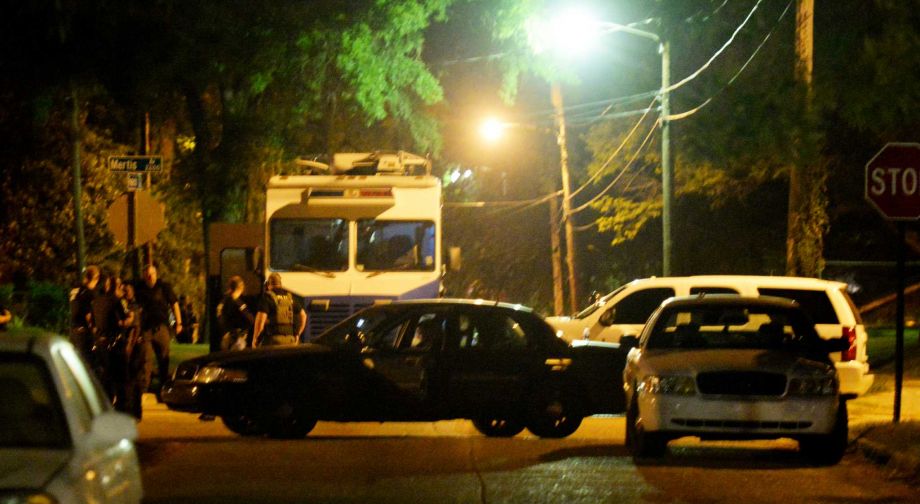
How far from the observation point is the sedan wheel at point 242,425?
558 inches

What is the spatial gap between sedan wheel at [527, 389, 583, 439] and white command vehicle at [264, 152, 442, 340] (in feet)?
15.7

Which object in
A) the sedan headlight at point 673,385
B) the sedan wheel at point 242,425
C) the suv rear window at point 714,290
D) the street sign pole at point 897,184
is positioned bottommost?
the sedan wheel at point 242,425

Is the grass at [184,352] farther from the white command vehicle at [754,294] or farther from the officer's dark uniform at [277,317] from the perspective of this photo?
the white command vehicle at [754,294]

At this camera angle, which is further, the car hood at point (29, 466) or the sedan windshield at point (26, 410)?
the sedan windshield at point (26, 410)

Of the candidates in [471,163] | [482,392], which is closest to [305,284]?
[482,392]

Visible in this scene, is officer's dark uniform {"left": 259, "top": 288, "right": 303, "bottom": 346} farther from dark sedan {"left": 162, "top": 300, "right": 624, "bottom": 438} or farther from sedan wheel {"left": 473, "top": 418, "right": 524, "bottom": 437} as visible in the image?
sedan wheel {"left": 473, "top": 418, "right": 524, "bottom": 437}

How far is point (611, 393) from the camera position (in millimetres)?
15023

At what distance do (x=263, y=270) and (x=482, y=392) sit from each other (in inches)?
233

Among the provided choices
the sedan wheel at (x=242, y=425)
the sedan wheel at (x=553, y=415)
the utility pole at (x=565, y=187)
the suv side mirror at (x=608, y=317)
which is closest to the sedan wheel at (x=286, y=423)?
the sedan wheel at (x=242, y=425)

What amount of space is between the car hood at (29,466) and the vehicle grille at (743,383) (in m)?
7.56

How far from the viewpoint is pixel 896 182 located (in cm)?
1527

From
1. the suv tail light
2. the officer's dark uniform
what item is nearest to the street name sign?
Result: the officer's dark uniform

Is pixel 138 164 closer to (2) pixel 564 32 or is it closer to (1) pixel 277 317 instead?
(1) pixel 277 317

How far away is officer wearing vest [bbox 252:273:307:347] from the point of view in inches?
684
